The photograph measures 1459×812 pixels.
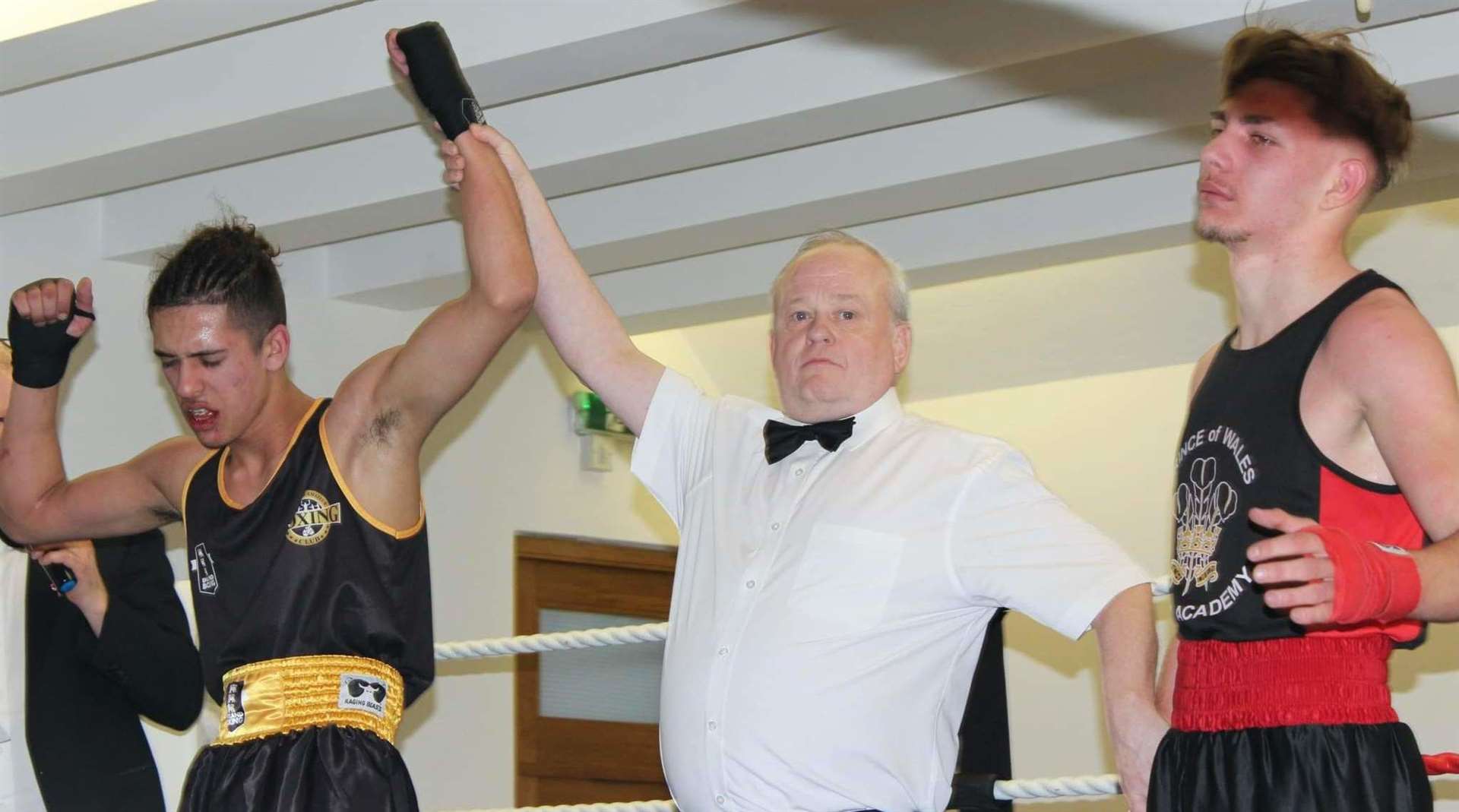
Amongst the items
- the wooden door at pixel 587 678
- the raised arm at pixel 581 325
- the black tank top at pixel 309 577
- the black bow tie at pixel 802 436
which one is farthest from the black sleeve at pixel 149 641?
the wooden door at pixel 587 678

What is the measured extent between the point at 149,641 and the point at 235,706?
74 cm

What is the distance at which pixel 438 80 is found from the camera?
2.48m

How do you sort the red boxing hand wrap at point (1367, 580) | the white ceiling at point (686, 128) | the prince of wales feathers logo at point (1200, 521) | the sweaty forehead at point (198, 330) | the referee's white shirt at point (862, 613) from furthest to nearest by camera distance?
1. the white ceiling at point (686, 128)
2. the sweaty forehead at point (198, 330)
3. the referee's white shirt at point (862, 613)
4. the prince of wales feathers logo at point (1200, 521)
5. the red boxing hand wrap at point (1367, 580)

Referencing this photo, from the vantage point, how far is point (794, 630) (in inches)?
84.0

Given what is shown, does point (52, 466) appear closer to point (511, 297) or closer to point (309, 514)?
point (309, 514)

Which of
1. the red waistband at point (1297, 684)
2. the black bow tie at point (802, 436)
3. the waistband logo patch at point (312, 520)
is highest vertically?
the black bow tie at point (802, 436)

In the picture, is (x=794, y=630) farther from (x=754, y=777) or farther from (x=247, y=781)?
(x=247, y=781)

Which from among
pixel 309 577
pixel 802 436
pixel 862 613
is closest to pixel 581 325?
pixel 802 436

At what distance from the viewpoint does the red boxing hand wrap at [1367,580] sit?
5.03 feet

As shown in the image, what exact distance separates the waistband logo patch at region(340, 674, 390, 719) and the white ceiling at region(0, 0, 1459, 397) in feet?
5.71

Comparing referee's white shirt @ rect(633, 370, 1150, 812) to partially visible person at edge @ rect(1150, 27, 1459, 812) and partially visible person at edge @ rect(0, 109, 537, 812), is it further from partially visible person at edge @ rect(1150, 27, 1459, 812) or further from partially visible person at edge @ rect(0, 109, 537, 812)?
partially visible person at edge @ rect(0, 109, 537, 812)

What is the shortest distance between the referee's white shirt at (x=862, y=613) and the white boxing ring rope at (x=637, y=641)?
0.21 meters

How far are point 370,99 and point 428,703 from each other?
2353 mm

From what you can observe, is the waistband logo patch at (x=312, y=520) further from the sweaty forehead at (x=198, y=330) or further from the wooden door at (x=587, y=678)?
the wooden door at (x=587, y=678)
